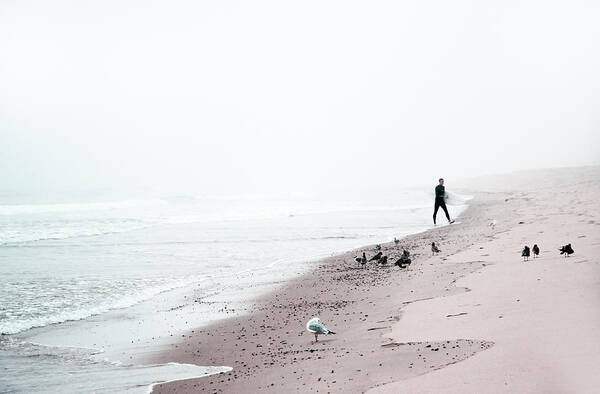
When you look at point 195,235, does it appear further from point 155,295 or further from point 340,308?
point 340,308

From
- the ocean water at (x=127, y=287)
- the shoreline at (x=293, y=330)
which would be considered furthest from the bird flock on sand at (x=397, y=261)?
the ocean water at (x=127, y=287)

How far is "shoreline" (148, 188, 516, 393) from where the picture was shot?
702 cm

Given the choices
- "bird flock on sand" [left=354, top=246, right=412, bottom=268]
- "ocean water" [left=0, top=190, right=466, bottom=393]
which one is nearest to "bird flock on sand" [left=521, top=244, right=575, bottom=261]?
"bird flock on sand" [left=354, top=246, right=412, bottom=268]

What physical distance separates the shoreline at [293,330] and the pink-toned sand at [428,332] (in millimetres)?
24

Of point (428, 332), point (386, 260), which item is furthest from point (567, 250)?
point (428, 332)

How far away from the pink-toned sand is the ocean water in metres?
0.84

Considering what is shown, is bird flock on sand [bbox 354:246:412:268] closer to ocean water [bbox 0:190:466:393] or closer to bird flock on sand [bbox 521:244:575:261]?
ocean water [bbox 0:190:466:393]

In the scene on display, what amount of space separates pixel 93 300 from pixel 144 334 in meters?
3.47

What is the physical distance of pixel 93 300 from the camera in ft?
42.3

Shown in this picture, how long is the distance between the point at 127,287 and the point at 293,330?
6500mm

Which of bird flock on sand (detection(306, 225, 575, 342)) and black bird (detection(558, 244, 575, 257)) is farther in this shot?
black bird (detection(558, 244, 575, 257))

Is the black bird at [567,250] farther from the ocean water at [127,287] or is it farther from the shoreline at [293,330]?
the ocean water at [127,287]

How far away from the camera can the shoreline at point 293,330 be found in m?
7.02

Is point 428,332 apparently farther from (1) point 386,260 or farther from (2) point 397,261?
(1) point 386,260
